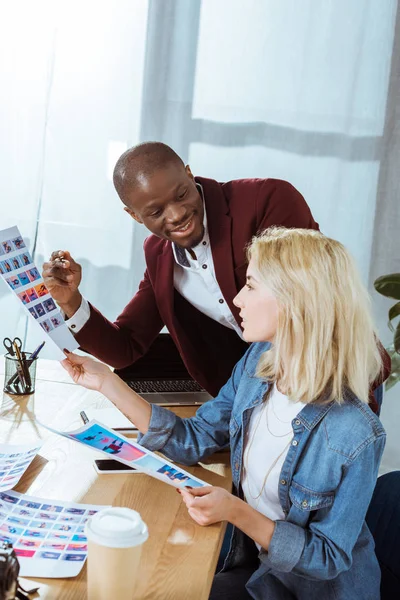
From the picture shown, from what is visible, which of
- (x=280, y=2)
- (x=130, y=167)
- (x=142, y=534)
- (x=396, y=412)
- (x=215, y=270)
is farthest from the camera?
(x=396, y=412)

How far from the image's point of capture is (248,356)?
1.50 metres

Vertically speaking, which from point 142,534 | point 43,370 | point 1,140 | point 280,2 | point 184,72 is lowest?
point 43,370

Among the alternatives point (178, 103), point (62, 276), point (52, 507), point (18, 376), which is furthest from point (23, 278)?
point (178, 103)

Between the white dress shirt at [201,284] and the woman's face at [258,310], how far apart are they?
1.55 feet

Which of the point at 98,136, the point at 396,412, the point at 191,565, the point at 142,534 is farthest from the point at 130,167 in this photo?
the point at 396,412

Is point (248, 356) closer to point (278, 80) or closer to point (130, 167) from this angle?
point (130, 167)

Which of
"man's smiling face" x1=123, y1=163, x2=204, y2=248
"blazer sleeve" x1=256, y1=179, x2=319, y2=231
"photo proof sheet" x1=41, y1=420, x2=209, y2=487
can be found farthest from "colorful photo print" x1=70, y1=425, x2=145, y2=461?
"blazer sleeve" x1=256, y1=179, x2=319, y2=231

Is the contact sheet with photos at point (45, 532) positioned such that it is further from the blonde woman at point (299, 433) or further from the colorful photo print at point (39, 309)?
the colorful photo print at point (39, 309)

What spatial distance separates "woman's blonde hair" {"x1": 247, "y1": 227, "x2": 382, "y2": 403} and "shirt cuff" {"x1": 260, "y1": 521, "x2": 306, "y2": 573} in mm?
224

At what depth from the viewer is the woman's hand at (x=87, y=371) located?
1.43 metres

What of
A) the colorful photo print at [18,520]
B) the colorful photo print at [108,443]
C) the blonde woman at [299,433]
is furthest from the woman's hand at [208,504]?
the colorful photo print at [18,520]

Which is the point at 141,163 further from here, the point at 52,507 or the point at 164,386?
the point at 52,507

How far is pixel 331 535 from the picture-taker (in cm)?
118

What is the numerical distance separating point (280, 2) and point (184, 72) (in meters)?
0.50
